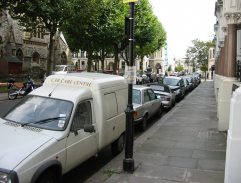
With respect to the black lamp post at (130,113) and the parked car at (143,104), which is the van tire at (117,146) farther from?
the parked car at (143,104)

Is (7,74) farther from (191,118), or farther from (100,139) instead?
(100,139)

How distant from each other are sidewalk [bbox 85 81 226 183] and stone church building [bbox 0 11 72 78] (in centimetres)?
2820

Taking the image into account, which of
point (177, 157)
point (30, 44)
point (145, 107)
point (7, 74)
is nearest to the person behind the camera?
point (177, 157)

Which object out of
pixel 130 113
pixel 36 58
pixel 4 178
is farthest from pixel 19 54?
pixel 4 178

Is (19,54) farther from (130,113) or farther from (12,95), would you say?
(130,113)

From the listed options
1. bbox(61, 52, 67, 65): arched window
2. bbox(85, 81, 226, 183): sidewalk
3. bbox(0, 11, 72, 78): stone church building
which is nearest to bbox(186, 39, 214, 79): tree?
bbox(61, 52, 67, 65): arched window

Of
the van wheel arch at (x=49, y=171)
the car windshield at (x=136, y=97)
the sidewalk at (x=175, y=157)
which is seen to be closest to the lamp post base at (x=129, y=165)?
the sidewalk at (x=175, y=157)

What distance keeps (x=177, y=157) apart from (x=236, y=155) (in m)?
3.25

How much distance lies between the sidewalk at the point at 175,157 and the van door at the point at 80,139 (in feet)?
2.34

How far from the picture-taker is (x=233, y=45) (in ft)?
43.5

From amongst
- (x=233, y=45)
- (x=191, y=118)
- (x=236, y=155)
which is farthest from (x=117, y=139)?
(x=191, y=118)

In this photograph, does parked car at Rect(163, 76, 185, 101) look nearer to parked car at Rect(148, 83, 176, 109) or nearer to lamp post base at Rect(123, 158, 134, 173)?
parked car at Rect(148, 83, 176, 109)

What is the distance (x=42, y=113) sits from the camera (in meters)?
7.34

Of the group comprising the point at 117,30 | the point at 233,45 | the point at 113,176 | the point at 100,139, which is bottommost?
the point at 113,176
